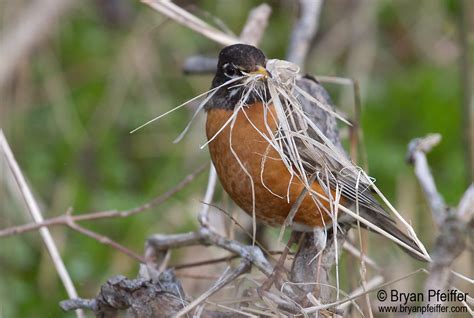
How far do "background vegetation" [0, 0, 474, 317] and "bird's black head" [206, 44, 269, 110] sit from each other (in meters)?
1.23

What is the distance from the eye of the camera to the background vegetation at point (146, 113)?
4988mm

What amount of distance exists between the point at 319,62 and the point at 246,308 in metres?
3.76

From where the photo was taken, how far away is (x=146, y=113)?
6070mm

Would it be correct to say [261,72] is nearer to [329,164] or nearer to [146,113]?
[329,164]

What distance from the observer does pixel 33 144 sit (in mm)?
5824

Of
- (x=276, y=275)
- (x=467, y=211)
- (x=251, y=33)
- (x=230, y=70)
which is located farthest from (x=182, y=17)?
(x=467, y=211)

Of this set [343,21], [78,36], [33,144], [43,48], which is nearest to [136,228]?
[33,144]

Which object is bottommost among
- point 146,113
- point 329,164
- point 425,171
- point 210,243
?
point 210,243

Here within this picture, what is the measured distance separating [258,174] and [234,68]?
15.9 inches

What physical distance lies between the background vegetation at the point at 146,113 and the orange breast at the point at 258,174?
47.4 inches

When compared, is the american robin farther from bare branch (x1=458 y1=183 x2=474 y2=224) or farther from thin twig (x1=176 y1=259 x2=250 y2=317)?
bare branch (x1=458 y1=183 x2=474 y2=224)

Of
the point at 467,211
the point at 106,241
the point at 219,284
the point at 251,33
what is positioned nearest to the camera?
the point at 467,211

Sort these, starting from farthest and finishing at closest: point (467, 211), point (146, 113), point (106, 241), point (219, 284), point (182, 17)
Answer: point (146, 113), point (182, 17), point (106, 241), point (219, 284), point (467, 211)

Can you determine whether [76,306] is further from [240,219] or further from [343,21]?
[343,21]
